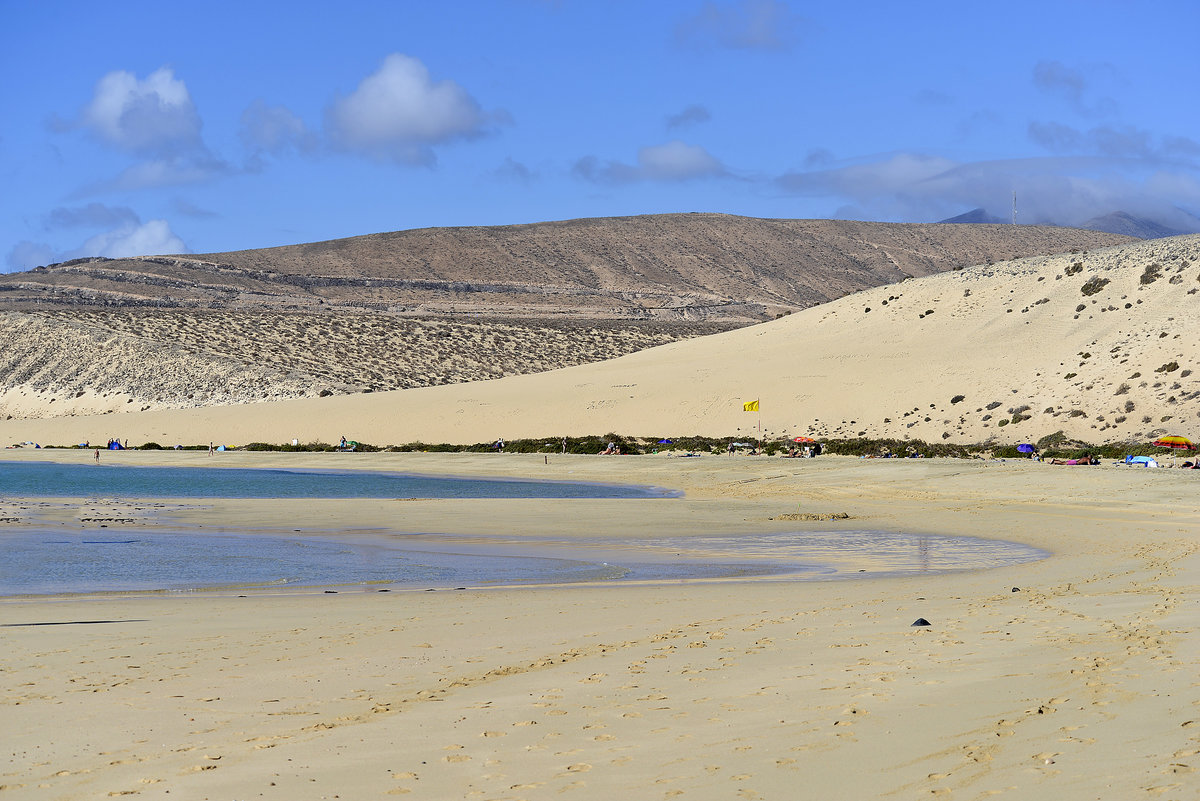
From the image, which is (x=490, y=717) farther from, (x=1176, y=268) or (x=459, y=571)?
(x=1176, y=268)

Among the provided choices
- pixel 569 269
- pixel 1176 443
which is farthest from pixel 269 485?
pixel 569 269

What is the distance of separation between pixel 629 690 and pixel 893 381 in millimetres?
55405

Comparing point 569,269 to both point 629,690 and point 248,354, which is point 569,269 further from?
point 629,690

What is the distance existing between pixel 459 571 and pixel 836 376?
50458 millimetres

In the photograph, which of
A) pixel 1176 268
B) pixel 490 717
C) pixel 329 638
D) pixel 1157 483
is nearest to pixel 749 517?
pixel 1157 483

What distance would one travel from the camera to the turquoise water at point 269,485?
35.0 metres

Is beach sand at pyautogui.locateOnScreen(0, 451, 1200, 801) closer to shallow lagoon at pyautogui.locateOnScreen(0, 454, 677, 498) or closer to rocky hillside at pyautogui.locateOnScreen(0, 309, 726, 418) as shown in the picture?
shallow lagoon at pyautogui.locateOnScreen(0, 454, 677, 498)

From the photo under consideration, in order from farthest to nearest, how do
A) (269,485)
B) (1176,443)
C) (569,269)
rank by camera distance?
(569,269) < (269,485) < (1176,443)

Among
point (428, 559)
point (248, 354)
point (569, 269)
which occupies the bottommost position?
point (428, 559)

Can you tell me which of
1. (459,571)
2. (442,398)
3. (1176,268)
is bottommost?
(459,571)

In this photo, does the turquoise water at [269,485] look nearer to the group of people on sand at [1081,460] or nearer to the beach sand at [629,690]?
the group of people on sand at [1081,460]

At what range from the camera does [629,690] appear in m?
8.36

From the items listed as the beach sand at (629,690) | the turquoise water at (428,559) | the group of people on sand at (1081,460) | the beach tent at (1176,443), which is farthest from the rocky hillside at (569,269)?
the beach sand at (629,690)

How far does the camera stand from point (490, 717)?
7594 millimetres
